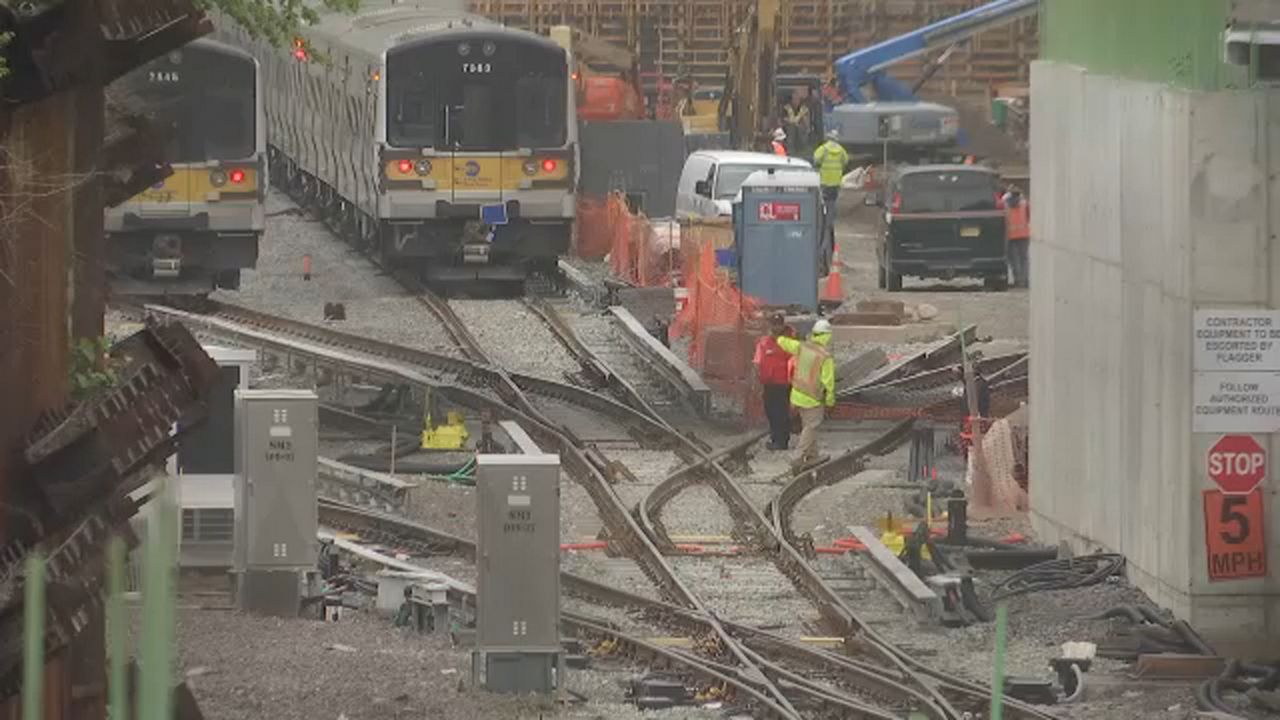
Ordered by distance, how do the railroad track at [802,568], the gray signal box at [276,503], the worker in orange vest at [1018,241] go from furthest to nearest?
the worker in orange vest at [1018,241] < the gray signal box at [276,503] < the railroad track at [802,568]

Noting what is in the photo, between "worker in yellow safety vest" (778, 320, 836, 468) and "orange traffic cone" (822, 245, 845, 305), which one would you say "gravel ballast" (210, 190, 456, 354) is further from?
"worker in yellow safety vest" (778, 320, 836, 468)

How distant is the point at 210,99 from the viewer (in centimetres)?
3256

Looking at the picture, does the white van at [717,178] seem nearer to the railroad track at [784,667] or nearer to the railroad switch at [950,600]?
the railroad track at [784,667]

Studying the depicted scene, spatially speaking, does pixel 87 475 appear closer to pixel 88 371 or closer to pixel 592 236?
pixel 88 371

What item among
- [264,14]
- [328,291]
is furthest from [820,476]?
[328,291]

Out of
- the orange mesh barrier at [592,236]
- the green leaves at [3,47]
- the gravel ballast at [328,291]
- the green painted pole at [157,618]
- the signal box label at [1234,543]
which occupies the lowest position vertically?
the signal box label at [1234,543]

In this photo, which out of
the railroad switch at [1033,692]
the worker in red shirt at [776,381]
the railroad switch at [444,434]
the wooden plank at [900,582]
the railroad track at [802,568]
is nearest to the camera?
the railroad switch at [1033,692]

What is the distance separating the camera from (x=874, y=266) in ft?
137

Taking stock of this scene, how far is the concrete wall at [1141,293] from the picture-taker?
695 inches

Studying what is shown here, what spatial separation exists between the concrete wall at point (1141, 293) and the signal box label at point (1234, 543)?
6 centimetres

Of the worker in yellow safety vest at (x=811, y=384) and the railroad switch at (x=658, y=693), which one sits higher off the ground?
the worker in yellow safety vest at (x=811, y=384)

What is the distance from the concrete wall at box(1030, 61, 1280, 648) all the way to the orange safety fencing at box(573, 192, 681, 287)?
14.6m

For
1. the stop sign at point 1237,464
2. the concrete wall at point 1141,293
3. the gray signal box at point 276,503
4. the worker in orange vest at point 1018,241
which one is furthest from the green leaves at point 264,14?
the worker in orange vest at point 1018,241

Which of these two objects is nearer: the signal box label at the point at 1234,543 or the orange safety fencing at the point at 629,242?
the signal box label at the point at 1234,543
